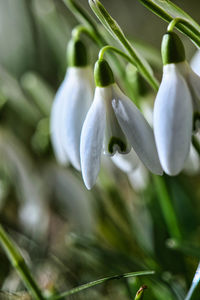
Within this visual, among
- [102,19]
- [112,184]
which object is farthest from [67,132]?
[112,184]

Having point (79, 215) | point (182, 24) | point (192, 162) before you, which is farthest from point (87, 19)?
point (79, 215)

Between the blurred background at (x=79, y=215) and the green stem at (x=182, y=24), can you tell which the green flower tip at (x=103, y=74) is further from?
the blurred background at (x=79, y=215)

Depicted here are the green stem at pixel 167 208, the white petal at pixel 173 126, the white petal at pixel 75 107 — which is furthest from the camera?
the green stem at pixel 167 208

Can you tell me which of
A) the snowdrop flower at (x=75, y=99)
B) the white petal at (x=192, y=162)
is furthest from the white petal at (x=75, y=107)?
the white petal at (x=192, y=162)

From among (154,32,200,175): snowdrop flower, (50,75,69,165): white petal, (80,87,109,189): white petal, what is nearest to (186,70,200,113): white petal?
(154,32,200,175): snowdrop flower

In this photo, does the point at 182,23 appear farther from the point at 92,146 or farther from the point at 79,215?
the point at 79,215

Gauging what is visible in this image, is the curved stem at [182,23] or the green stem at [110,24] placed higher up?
the green stem at [110,24]
